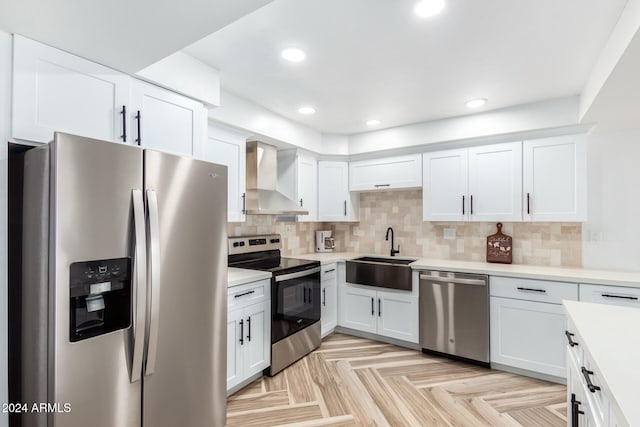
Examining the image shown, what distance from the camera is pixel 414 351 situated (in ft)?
10.8

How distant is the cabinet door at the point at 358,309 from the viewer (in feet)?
11.5

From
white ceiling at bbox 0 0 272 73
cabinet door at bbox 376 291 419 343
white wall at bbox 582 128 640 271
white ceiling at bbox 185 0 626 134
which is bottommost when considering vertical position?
cabinet door at bbox 376 291 419 343

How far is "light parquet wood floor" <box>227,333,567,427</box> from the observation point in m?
2.18

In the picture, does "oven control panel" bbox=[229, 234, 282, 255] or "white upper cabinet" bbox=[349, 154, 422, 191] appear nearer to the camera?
"oven control panel" bbox=[229, 234, 282, 255]

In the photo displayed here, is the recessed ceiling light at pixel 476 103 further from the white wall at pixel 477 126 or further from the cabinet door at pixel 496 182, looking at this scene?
the cabinet door at pixel 496 182

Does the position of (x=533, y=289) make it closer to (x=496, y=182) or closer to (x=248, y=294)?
(x=496, y=182)

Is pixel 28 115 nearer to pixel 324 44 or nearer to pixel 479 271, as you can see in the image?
pixel 324 44

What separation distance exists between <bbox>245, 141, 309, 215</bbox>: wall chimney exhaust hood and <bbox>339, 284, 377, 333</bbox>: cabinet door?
117 centimetres

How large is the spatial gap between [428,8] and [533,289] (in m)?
2.34

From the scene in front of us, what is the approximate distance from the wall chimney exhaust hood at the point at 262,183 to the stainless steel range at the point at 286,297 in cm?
42

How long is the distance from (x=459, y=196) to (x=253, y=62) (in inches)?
92.6

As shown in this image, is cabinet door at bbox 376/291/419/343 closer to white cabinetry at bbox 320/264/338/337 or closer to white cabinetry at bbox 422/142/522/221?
Answer: white cabinetry at bbox 320/264/338/337

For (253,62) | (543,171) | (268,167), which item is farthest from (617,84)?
(268,167)

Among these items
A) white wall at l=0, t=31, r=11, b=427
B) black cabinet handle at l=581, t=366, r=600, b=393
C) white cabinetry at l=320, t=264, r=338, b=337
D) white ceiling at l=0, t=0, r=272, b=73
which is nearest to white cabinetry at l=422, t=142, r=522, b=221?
white cabinetry at l=320, t=264, r=338, b=337
